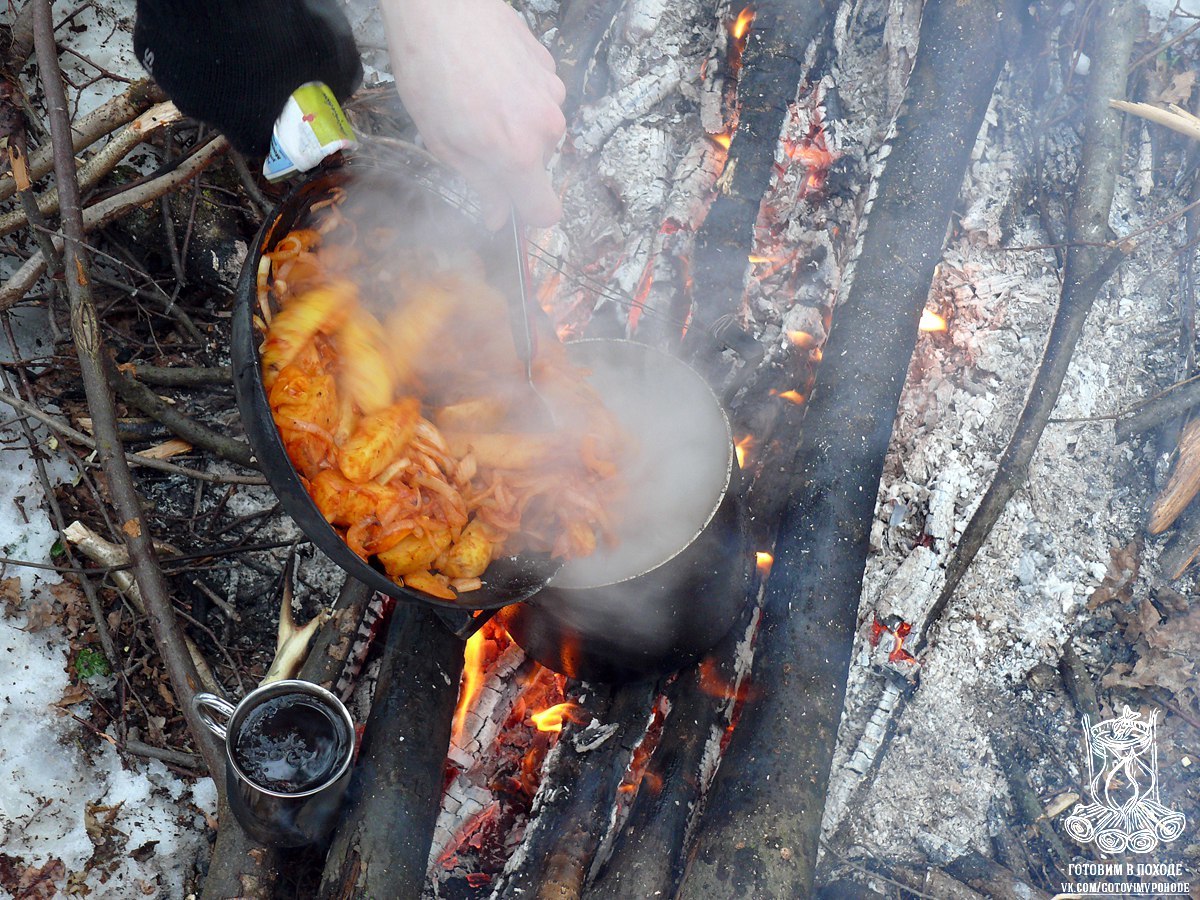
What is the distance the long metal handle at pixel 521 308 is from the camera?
2945mm

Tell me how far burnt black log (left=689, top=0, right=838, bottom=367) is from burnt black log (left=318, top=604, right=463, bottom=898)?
8.17 ft

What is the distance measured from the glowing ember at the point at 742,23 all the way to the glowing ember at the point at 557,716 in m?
4.58

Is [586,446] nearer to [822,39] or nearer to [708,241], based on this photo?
[708,241]

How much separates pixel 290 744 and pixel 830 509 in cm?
281

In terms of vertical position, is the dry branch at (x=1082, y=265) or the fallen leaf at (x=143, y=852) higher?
the dry branch at (x=1082, y=265)

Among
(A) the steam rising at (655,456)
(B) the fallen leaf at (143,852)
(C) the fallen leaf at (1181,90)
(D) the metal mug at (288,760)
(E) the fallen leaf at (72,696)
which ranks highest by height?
(C) the fallen leaf at (1181,90)

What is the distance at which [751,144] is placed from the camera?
495 centimetres

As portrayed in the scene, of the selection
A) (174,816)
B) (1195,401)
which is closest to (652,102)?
(1195,401)

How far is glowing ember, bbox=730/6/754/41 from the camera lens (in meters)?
5.23

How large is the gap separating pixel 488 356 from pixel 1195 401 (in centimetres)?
442

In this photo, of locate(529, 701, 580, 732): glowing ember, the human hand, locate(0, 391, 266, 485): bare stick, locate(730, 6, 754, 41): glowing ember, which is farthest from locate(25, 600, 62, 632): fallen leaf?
locate(730, 6, 754, 41): glowing ember

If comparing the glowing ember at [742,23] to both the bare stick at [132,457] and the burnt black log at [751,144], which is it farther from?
the bare stick at [132,457]

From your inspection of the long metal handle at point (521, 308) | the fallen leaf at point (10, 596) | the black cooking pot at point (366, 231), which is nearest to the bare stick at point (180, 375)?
the fallen leaf at point (10, 596)

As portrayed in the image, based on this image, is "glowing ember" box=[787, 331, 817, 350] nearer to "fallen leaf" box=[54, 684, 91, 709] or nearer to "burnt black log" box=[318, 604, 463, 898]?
"burnt black log" box=[318, 604, 463, 898]
